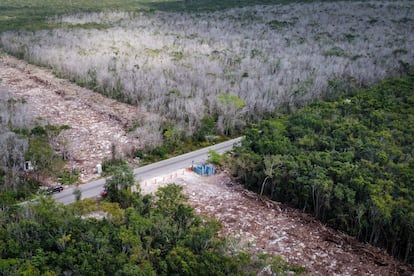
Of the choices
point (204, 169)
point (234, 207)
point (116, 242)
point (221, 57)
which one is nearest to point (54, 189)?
point (116, 242)

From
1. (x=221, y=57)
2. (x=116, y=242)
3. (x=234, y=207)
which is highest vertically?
(x=221, y=57)

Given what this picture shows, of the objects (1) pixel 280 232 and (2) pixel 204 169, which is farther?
(2) pixel 204 169

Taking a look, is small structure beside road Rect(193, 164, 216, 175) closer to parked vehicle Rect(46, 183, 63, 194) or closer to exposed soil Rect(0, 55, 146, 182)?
exposed soil Rect(0, 55, 146, 182)

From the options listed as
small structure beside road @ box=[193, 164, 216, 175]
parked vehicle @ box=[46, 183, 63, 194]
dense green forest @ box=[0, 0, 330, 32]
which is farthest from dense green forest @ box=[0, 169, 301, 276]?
dense green forest @ box=[0, 0, 330, 32]

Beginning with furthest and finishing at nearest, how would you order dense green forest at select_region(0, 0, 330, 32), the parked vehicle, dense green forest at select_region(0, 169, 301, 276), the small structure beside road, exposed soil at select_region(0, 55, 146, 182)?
dense green forest at select_region(0, 0, 330, 32), exposed soil at select_region(0, 55, 146, 182), the small structure beside road, the parked vehicle, dense green forest at select_region(0, 169, 301, 276)

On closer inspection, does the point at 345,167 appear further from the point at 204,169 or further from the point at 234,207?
the point at 204,169

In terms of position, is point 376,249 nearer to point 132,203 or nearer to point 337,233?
point 337,233

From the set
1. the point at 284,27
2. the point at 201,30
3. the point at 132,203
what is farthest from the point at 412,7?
the point at 132,203
